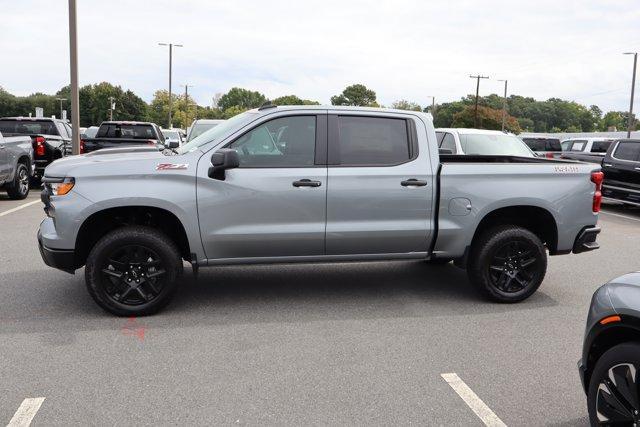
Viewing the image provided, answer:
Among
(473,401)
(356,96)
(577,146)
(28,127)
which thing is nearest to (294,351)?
(473,401)

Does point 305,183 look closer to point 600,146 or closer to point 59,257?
point 59,257

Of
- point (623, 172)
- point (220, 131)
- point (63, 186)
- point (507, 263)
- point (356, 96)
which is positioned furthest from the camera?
point (356, 96)

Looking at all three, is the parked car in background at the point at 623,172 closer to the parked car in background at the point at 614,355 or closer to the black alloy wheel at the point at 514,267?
the black alloy wheel at the point at 514,267

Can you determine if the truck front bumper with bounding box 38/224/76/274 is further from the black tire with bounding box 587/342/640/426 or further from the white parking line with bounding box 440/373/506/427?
the black tire with bounding box 587/342/640/426

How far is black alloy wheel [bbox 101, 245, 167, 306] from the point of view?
5.15 meters

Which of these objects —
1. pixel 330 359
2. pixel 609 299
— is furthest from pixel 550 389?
pixel 330 359

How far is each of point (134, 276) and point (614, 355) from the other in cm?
384

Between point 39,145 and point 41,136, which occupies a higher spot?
point 41,136

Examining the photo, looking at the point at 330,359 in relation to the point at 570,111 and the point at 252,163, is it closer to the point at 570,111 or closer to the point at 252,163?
the point at 252,163

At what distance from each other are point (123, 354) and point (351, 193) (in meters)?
2.37

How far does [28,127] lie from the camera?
53.3 feet

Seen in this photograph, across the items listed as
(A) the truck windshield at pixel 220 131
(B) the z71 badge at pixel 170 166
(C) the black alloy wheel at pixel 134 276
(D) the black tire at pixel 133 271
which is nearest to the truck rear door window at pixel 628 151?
(A) the truck windshield at pixel 220 131

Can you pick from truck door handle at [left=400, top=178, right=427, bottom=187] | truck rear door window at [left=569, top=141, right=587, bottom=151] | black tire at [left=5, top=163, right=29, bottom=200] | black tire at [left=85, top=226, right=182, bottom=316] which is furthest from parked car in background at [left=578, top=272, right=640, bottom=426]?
truck rear door window at [left=569, top=141, right=587, bottom=151]

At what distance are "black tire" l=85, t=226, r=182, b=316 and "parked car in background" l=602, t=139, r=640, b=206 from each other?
37.4ft
